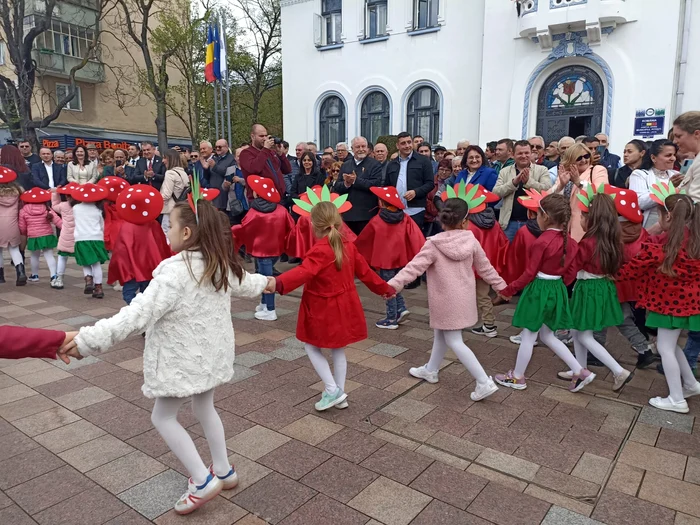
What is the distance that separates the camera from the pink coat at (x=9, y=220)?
770 cm

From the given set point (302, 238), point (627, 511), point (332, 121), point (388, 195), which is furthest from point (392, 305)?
point (332, 121)

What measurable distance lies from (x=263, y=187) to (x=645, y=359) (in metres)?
4.13

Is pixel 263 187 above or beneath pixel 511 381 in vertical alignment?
above

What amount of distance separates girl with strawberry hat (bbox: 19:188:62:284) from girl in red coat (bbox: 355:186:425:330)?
518 cm

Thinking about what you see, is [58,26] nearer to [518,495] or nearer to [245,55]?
[245,55]

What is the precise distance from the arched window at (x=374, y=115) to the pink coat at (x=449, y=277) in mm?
14498

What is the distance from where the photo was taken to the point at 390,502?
261 cm

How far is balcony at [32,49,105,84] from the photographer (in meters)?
24.9

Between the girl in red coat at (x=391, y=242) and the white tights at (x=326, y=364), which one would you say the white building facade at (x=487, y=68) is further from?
the white tights at (x=326, y=364)

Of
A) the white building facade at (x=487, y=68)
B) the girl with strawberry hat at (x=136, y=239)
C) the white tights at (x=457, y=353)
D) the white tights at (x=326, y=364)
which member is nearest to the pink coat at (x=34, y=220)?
the girl with strawberry hat at (x=136, y=239)

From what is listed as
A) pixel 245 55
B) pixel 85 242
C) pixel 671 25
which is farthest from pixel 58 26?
pixel 671 25

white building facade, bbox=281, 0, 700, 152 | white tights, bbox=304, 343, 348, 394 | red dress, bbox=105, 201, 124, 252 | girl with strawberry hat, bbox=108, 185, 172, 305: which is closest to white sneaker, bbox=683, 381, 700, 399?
white tights, bbox=304, 343, 348, 394

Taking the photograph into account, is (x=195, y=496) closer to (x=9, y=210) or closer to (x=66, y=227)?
(x=66, y=227)

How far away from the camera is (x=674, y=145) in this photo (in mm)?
4887
